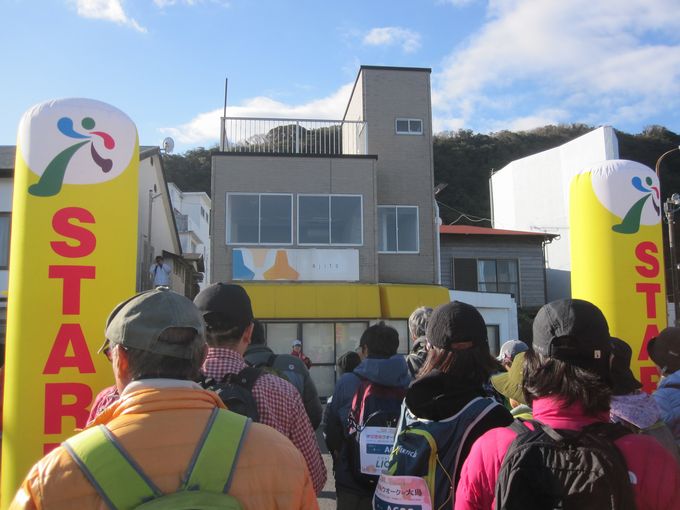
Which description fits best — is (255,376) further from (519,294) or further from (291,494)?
(519,294)

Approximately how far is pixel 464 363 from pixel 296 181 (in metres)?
15.2

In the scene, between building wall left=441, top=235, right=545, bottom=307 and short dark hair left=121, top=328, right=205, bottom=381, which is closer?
short dark hair left=121, top=328, right=205, bottom=381

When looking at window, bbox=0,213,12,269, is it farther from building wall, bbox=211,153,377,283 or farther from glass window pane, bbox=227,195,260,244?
glass window pane, bbox=227,195,260,244

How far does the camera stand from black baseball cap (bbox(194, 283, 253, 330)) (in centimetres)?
267

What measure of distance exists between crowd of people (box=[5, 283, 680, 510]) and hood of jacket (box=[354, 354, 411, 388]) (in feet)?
2.47

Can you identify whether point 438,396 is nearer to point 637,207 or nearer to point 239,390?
point 239,390

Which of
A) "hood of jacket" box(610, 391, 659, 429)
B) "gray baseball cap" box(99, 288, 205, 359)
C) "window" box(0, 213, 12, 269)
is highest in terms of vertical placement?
"window" box(0, 213, 12, 269)

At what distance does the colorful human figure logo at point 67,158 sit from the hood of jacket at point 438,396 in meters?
4.74

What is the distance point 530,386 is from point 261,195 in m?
15.7

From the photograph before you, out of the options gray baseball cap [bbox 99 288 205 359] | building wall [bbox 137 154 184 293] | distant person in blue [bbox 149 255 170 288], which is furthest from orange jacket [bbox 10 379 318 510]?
building wall [bbox 137 154 184 293]

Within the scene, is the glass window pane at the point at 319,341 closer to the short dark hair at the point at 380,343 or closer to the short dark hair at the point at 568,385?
the short dark hair at the point at 380,343

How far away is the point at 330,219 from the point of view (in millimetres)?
17406

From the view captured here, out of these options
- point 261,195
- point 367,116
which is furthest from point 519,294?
point 261,195

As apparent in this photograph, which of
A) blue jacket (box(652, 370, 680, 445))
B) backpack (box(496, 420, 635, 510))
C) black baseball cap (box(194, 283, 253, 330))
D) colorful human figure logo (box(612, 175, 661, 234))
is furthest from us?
colorful human figure logo (box(612, 175, 661, 234))
